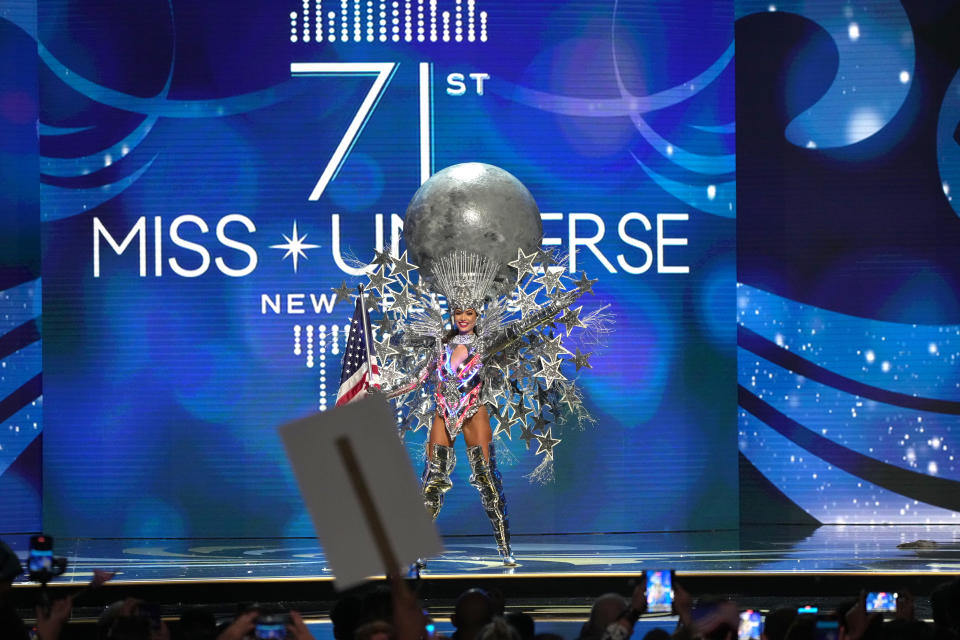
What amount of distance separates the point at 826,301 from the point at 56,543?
5.72 m

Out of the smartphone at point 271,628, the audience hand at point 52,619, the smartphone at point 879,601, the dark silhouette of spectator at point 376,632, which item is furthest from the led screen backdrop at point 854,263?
the dark silhouette of spectator at point 376,632

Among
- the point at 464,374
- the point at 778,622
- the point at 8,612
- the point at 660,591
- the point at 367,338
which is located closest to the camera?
the point at 8,612

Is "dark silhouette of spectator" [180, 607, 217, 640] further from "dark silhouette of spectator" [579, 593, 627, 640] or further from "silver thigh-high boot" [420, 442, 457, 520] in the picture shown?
"silver thigh-high boot" [420, 442, 457, 520]

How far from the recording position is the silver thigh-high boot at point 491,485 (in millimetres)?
7418

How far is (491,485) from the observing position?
7430mm

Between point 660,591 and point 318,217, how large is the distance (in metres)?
6.00

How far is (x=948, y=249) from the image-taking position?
9695 millimetres

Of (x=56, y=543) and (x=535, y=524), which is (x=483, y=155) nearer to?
(x=535, y=524)

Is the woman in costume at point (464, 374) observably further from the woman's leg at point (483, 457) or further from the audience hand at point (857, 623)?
the audience hand at point (857, 623)

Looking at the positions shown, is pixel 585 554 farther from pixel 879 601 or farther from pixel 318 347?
pixel 879 601

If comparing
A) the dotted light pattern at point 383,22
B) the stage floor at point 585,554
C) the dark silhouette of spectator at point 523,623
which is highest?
the dotted light pattern at point 383,22

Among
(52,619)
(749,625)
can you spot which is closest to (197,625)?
(52,619)

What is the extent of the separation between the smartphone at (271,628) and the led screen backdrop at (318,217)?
604 centimetres

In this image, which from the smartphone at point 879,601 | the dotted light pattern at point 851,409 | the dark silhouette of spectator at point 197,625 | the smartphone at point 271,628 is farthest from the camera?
the dotted light pattern at point 851,409
